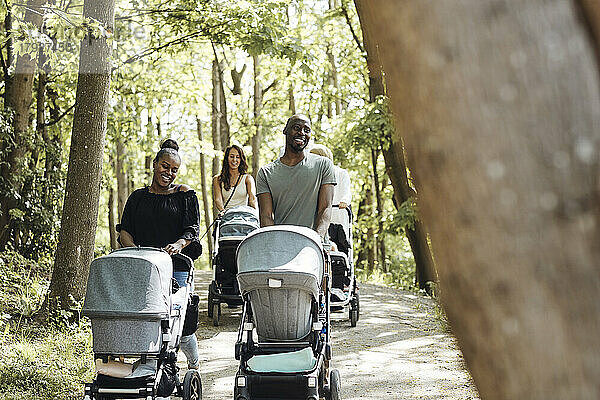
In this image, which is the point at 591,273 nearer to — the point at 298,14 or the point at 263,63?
the point at 298,14

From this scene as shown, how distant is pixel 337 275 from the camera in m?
9.92

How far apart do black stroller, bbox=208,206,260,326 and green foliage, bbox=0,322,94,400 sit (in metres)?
2.09

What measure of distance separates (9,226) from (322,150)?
7.12 m

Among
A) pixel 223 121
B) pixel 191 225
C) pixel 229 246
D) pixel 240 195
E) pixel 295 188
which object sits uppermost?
pixel 223 121

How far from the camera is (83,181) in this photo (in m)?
9.62

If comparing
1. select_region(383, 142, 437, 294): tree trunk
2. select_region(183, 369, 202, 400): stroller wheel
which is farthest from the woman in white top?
select_region(383, 142, 437, 294): tree trunk

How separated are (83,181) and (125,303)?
4372 millimetres

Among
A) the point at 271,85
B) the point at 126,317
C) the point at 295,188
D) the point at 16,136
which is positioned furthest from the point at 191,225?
the point at 271,85

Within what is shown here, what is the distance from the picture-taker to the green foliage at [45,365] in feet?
23.0

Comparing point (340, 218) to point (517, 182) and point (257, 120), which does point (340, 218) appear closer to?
point (517, 182)

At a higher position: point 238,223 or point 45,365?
point 238,223

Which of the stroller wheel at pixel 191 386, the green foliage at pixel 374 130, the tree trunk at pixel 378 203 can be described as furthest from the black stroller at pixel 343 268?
the tree trunk at pixel 378 203

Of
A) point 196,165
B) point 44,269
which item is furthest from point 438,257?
point 196,165

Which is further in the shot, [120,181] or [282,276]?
[120,181]
